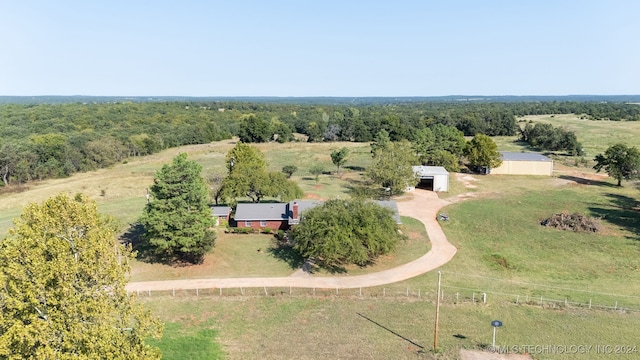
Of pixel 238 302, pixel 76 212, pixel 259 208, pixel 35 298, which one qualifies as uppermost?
pixel 76 212

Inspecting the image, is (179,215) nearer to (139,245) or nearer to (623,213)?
(139,245)

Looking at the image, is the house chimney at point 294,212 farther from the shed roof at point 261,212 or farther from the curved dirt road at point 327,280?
the curved dirt road at point 327,280

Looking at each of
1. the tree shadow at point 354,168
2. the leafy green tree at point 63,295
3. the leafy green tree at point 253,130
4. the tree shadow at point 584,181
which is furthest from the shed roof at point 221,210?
the leafy green tree at point 253,130

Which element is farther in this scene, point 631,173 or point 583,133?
point 583,133

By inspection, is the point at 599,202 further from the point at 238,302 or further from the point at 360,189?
the point at 238,302

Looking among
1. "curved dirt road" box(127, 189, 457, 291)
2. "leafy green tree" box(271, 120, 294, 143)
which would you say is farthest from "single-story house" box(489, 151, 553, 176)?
"leafy green tree" box(271, 120, 294, 143)

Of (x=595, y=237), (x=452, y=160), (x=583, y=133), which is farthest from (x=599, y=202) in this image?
(x=583, y=133)
